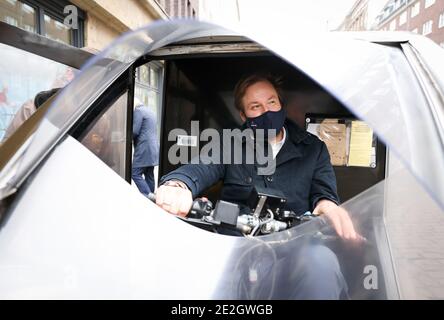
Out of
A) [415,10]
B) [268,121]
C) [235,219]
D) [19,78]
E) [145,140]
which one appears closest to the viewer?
[235,219]

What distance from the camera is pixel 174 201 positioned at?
142cm

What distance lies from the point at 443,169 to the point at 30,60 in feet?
12.1

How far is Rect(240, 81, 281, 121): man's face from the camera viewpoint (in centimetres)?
201

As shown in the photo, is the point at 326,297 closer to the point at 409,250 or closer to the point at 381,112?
the point at 409,250

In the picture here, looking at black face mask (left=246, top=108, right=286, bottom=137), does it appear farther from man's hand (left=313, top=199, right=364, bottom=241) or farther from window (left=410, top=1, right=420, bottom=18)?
window (left=410, top=1, right=420, bottom=18)

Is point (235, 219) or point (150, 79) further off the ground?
point (150, 79)

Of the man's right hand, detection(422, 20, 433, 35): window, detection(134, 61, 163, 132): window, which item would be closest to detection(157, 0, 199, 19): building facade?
detection(134, 61, 163, 132): window

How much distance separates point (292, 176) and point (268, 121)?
0.36 m

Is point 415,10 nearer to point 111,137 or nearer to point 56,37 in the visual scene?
point 56,37

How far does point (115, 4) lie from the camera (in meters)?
7.14

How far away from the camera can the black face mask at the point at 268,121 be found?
6.49ft

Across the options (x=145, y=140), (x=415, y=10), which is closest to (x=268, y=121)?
(x=145, y=140)

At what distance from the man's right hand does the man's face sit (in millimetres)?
763
